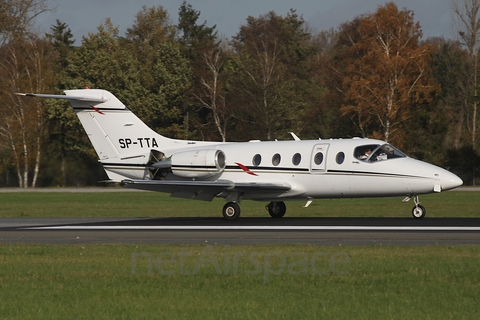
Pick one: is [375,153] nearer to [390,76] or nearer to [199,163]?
[199,163]

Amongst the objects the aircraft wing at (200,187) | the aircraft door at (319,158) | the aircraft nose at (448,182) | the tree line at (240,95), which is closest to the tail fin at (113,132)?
the aircraft wing at (200,187)

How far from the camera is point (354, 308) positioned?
870 centimetres

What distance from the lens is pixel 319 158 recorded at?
22.5 m

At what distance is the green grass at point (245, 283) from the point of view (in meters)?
A: 8.66

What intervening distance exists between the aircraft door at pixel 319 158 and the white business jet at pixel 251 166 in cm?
3

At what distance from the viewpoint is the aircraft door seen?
2241 centimetres

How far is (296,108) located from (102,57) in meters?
15.3

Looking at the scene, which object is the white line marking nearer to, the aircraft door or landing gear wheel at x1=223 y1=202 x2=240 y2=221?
landing gear wheel at x1=223 y1=202 x2=240 y2=221

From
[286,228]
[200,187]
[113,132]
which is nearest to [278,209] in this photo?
[200,187]

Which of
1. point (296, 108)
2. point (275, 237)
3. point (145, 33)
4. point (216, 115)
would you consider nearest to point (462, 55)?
point (296, 108)

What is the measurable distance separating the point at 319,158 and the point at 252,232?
5197 mm
